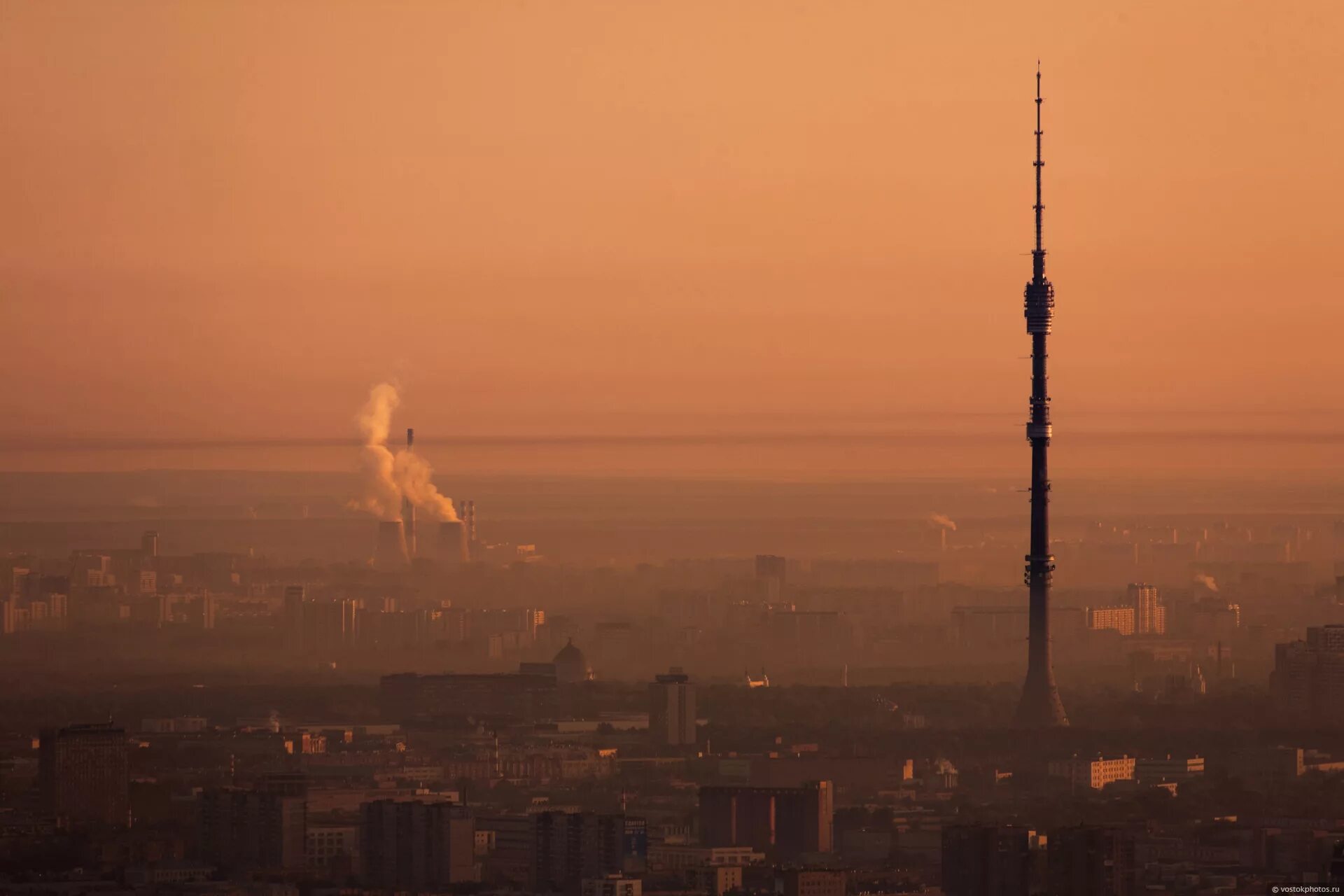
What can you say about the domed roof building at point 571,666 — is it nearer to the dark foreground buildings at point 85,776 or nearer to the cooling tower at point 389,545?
the cooling tower at point 389,545

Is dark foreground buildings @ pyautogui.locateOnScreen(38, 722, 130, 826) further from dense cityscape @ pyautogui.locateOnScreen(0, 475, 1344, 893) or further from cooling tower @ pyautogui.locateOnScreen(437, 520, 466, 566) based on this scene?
cooling tower @ pyautogui.locateOnScreen(437, 520, 466, 566)

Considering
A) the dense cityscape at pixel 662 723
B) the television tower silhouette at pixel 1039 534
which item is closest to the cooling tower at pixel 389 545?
the dense cityscape at pixel 662 723

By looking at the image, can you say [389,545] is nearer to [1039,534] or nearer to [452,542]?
Result: [452,542]

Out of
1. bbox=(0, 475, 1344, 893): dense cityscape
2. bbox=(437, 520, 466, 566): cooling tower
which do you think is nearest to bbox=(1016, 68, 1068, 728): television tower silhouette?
bbox=(0, 475, 1344, 893): dense cityscape

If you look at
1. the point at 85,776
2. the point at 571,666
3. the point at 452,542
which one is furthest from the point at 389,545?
the point at 85,776

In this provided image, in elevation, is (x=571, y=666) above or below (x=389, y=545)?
below
